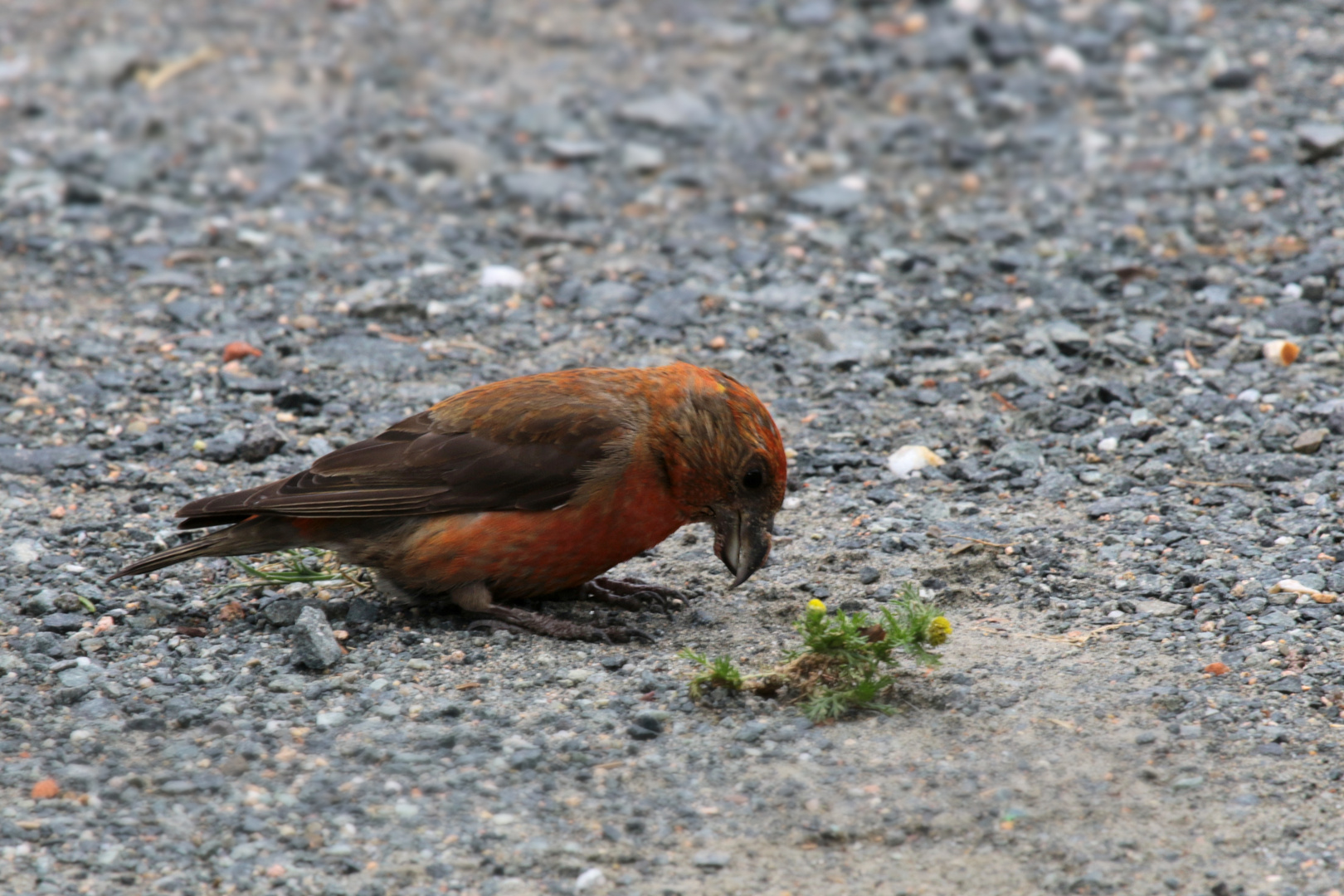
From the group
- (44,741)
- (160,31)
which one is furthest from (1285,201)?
(160,31)

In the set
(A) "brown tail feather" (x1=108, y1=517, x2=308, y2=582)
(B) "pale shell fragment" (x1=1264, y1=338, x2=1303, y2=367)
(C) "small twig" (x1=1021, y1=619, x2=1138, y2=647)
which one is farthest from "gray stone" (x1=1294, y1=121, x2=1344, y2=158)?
(A) "brown tail feather" (x1=108, y1=517, x2=308, y2=582)

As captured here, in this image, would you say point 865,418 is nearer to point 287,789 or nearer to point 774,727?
point 774,727

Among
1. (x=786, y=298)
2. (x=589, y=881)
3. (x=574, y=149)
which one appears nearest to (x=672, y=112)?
(x=574, y=149)

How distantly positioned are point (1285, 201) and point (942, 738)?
5172 millimetres

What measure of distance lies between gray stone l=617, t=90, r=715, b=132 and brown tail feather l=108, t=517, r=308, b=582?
4.94m

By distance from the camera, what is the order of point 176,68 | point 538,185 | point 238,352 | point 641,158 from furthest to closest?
point 176,68, point 641,158, point 538,185, point 238,352

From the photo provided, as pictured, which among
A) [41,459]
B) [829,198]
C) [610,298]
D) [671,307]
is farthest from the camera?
[829,198]

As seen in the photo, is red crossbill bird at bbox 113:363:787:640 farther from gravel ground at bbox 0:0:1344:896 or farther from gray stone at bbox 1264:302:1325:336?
gray stone at bbox 1264:302:1325:336

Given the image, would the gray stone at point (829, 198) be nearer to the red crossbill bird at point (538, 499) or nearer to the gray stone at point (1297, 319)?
the gray stone at point (1297, 319)

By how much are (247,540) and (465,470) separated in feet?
2.64

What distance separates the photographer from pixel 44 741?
4.00m

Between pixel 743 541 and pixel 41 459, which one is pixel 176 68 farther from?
pixel 743 541

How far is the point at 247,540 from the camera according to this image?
499 cm

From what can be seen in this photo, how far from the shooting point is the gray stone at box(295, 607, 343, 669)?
4.45m
